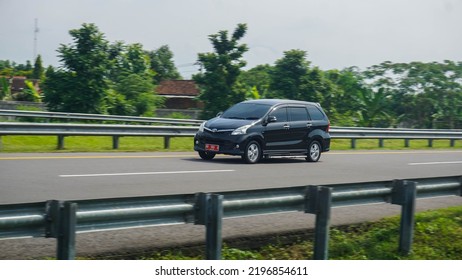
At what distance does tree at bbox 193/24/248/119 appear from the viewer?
43625 millimetres

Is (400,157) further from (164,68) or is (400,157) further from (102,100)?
(164,68)

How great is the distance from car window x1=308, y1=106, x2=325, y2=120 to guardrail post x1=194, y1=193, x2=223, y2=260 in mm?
13181

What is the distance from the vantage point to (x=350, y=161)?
64.8 ft

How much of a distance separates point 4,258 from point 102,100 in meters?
31.6

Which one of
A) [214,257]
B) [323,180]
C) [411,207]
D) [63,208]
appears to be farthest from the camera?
[323,180]

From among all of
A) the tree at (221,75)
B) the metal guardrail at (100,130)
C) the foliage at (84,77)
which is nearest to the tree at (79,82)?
the foliage at (84,77)

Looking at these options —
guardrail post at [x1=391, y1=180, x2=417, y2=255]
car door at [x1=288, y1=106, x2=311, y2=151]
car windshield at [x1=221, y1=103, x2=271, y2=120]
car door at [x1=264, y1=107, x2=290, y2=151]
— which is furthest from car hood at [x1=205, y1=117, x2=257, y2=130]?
guardrail post at [x1=391, y1=180, x2=417, y2=255]

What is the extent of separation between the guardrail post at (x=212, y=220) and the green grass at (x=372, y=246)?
895mm

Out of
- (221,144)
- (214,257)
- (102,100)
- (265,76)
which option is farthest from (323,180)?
(265,76)

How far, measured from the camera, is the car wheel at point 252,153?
1717 cm

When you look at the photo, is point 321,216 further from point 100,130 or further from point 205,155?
point 100,130

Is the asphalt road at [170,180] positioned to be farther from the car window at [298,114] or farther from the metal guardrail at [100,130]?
the metal guardrail at [100,130]

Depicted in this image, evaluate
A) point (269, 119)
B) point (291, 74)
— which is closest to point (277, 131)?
point (269, 119)

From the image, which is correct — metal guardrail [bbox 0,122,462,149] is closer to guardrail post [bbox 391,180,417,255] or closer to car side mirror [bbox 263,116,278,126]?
car side mirror [bbox 263,116,278,126]
